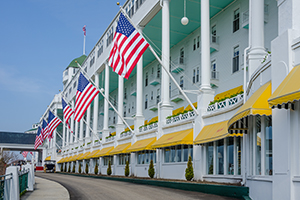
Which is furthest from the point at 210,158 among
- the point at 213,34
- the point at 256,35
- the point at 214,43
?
the point at 213,34

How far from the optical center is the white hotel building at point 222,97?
989cm

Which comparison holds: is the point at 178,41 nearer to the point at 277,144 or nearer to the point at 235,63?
the point at 235,63

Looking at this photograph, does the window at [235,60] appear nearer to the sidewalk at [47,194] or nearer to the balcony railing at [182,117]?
the balcony railing at [182,117]

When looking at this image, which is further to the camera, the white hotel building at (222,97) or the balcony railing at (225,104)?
the balcony railing at (225,104)

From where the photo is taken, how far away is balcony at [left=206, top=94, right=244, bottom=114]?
17047mm

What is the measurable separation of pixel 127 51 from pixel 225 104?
660 centimetres

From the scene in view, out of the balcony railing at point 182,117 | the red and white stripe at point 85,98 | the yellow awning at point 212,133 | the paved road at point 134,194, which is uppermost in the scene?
the red and white stripe at point 85,98

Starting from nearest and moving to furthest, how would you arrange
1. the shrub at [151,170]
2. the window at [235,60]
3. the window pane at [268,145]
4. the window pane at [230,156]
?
the window pane at [268,145]
the window pane at [230,156]
the shrub at [151,170]
the window at [235,60]

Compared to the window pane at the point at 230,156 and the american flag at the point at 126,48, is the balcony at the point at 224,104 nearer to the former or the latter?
the window pane at the point at 230,156

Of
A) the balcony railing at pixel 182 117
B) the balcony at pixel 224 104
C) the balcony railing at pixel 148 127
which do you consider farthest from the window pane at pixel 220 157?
the balcony railing at pixel 148 127

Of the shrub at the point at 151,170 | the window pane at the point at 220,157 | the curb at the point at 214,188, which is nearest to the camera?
the curb at the point at 214,188

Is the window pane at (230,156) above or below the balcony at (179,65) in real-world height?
below

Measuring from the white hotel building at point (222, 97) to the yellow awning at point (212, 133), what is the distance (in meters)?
0.07

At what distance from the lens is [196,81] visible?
34.1 m
